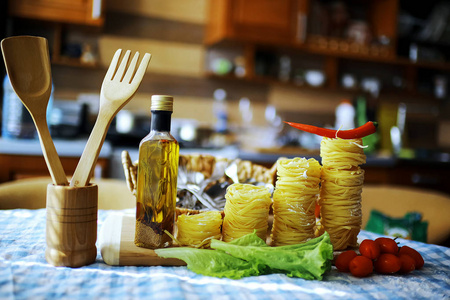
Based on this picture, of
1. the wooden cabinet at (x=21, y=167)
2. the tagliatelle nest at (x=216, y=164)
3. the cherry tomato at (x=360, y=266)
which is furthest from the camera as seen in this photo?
the wooden cabinet at (x=21, y=167)

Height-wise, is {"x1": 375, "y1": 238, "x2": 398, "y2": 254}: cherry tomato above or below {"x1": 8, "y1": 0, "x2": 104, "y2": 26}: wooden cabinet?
below

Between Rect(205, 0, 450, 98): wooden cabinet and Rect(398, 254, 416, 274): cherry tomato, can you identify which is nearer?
Rect(398, 254, 416, 274): cherry tomato

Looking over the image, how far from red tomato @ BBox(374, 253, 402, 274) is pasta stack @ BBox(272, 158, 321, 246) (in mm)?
125

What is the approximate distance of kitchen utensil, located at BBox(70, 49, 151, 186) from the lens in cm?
64

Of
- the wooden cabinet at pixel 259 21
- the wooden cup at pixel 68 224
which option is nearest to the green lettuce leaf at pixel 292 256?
the wooden cup at pixel 68 224

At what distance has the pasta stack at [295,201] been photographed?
0.72 m

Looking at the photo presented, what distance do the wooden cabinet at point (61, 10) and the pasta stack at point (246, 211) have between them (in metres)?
2.24

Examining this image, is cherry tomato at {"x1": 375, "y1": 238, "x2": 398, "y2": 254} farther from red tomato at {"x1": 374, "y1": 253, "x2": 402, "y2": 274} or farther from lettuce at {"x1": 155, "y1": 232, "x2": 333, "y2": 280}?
lettuce at {"x1": 155, "y1": 232, "x2": 333, "y2": 280}

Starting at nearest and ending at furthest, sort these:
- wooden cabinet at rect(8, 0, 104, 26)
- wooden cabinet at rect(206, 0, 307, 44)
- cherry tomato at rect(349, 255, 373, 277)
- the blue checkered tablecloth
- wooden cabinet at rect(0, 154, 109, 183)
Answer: the blue checkered tablecloth
cherry tomato at rect(349, 255, 373, 277)
wooden cabinet at rect(0, 154, 109, 183)
wooden cabinet at rect(8, 0, 104, 26)
wooden cabinet at rect(206, 0, 307, 44)

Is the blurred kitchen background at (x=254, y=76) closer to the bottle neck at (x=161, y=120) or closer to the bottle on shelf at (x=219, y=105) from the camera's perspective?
the bottle on shelf at (x=219, y=105)

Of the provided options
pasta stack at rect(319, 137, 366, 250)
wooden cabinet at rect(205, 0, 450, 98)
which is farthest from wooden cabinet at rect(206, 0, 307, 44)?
pasta stack at rect(319, 137, 366, 250)

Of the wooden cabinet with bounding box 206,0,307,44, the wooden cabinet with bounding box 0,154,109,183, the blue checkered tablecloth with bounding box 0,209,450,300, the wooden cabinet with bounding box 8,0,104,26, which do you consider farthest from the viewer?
the wooden cabinet with bounding box 206,0,307,44

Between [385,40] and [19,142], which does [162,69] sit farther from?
[385,40]

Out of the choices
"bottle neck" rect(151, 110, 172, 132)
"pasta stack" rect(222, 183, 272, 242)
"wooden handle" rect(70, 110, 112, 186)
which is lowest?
"pasta stack" rect(222, 183, 272, 242)
